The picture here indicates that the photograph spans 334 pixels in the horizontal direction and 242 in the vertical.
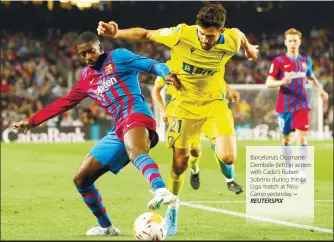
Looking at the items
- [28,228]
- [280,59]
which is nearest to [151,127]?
[28,228]

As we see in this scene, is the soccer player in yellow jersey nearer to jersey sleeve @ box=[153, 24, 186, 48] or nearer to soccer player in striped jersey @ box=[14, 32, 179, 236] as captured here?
jersey sleeve @ box=[153, 24, 186, 48]

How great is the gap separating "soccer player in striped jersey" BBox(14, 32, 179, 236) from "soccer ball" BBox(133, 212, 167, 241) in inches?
23.7

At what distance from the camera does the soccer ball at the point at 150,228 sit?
6930 mm

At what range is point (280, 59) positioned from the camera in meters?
13.8

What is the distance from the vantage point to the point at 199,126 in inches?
344

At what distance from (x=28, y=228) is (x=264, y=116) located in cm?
1999

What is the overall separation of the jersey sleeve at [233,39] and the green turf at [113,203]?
5.87 feet

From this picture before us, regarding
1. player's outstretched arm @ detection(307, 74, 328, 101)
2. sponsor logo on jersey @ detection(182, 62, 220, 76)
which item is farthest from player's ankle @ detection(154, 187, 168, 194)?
player's outstretched arm @ detection(307, 74, 328, 101)

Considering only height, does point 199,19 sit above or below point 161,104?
above

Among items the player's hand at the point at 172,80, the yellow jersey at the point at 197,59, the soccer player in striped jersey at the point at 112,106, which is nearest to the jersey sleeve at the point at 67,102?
the soccer player in striped jersey at the point at 112,106

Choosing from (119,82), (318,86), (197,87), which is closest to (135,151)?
(119,82)

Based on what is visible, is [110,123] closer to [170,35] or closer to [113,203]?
[113,203]

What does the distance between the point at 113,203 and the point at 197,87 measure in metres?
3.25

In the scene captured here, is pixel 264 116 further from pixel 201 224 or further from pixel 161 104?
pixel 201 224
